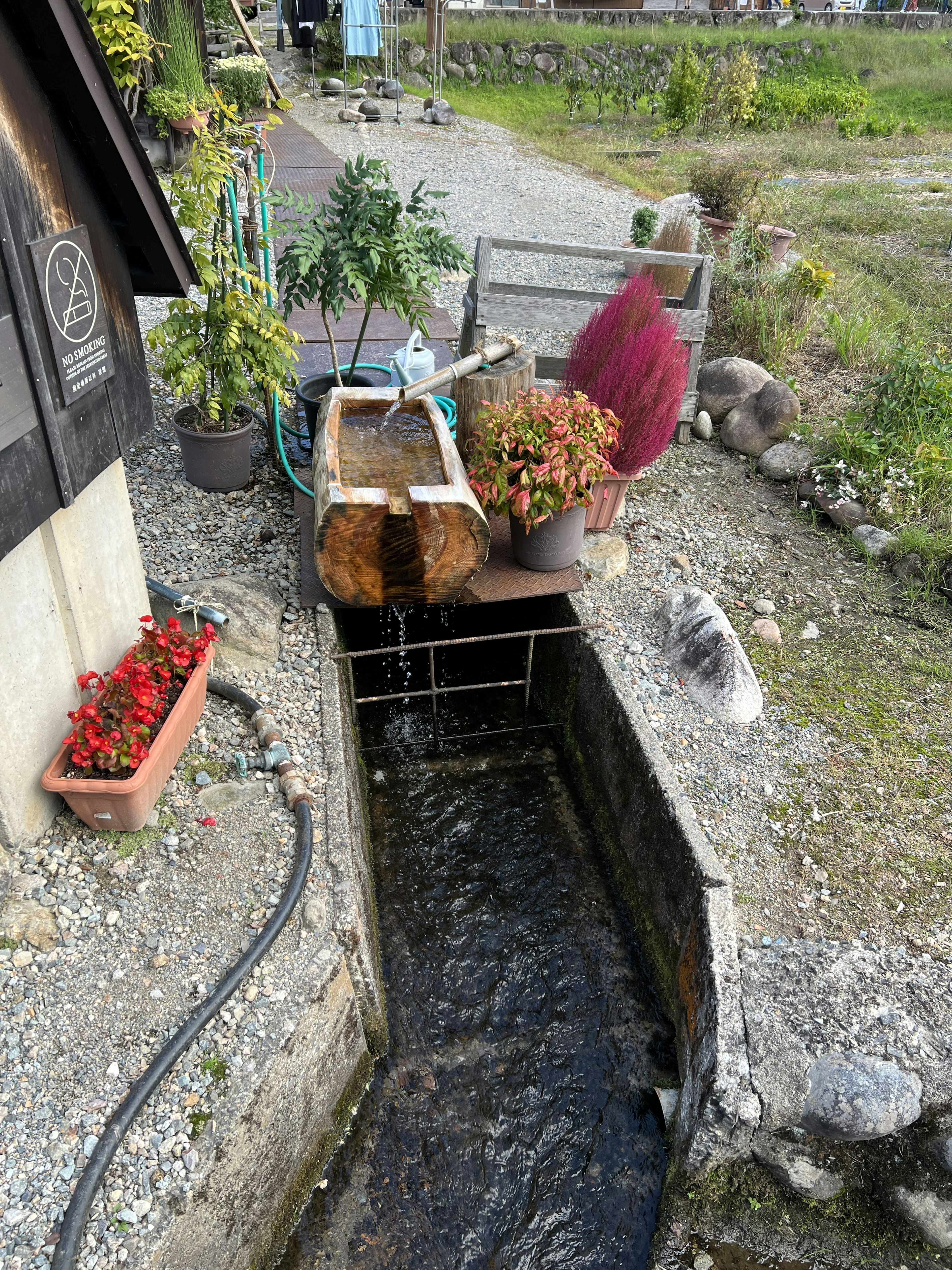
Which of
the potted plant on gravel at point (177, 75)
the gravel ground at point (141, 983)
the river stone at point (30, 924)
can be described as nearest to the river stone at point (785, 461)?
the gravel ground at point (141, 983)

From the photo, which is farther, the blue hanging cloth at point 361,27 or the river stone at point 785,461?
the blue hanging cloth at point 361,27

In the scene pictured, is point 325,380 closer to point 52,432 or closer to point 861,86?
point 52,432

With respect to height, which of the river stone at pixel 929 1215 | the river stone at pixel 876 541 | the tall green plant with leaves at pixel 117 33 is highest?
the tall green plant with leaves at pixel 117 33

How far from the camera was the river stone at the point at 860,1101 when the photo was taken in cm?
266

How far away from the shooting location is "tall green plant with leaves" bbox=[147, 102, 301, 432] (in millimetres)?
4152

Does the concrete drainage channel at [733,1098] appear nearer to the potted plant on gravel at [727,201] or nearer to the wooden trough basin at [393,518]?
the wooden trough basin at [393,518]

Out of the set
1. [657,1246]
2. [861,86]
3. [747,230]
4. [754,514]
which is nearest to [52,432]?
[657,1246]

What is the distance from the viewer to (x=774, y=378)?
6.62 meters

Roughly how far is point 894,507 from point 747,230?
396 cm

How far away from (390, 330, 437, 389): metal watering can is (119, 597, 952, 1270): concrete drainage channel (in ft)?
10.0

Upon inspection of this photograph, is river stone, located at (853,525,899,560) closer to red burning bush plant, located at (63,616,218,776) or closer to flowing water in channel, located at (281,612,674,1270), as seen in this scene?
flowing water in channel, located at (281,612,674,1270)

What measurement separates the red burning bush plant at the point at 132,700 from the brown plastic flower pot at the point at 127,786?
0.13 ft

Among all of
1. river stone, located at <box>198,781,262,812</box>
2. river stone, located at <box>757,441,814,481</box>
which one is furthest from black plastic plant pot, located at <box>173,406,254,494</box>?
river stone, located at <box>757,441,814,481</box>

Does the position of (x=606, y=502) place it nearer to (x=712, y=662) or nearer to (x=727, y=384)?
(x=712, y=662)
